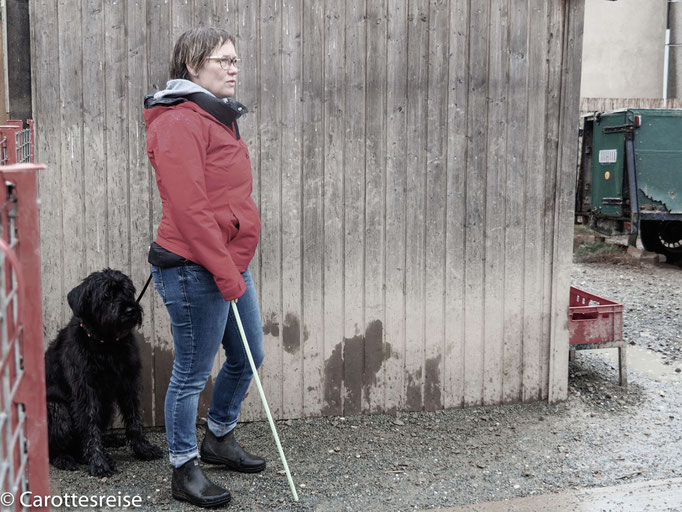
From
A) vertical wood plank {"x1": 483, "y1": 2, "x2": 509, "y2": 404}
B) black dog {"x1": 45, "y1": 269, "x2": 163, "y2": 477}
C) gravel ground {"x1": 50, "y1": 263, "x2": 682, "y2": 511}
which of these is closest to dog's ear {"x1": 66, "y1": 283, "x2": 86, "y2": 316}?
black dog {"x1": 45, "y1": 269, "x2": 163, "y2": 477}

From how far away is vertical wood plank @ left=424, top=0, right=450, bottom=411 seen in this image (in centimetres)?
440

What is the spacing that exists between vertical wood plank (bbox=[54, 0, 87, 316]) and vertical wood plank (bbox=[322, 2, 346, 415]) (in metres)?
1.23

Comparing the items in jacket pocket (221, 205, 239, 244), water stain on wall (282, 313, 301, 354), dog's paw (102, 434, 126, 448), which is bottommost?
dog's paw (102, 434, 126, 448)

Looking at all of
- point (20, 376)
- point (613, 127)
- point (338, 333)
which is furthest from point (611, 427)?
point (613, 127)

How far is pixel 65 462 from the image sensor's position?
3730 millimetres

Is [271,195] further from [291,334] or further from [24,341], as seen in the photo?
[24,341]

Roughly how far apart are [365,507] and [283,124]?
2.11 metres

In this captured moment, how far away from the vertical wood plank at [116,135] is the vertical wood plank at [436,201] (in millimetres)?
1729

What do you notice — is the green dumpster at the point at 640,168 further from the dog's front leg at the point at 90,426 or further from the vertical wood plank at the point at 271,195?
the dog's front leg at the point at 90,426

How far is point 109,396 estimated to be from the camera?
3744 mm

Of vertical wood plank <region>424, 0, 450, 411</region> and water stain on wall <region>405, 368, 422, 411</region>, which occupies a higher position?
vertical wood plank <region>424, 0, 450, 411</region>

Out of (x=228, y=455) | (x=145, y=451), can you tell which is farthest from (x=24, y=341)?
(x=145, y=451)

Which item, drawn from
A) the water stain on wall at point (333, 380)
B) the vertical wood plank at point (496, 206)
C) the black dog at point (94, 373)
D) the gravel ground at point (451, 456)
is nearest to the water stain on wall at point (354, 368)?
the water stain on wall at point (333, 380)

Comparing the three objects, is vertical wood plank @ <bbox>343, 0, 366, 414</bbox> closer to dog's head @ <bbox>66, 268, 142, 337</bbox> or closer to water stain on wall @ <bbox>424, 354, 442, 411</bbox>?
water stain on wall @ <bbox>424, 354, 442, 411</bbox>
